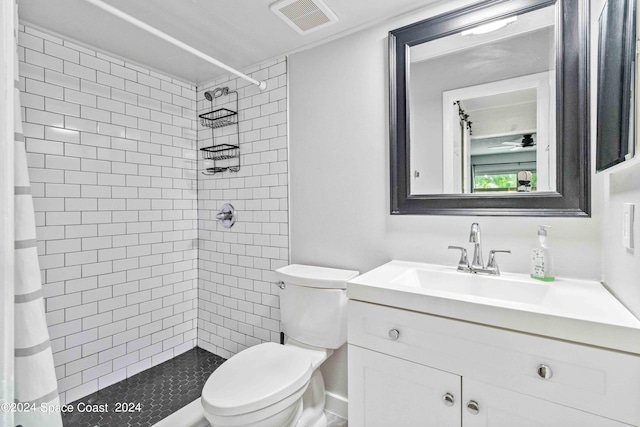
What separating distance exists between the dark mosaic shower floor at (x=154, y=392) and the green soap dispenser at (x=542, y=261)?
6.30 ft

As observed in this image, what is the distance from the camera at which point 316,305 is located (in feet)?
5.13

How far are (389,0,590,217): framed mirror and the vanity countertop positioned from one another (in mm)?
296

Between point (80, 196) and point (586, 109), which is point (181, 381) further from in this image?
point (586, 109)

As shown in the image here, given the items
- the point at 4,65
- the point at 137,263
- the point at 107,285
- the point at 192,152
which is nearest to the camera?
the point at 4,65

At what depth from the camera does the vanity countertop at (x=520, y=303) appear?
0.81 meters

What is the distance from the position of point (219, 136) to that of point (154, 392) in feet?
5.79

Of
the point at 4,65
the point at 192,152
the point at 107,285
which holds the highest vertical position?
the point at 192,152

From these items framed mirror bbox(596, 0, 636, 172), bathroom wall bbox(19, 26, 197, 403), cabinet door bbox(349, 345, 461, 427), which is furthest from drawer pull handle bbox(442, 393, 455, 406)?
bathroom wall bbox(19, 26, 197, 403)

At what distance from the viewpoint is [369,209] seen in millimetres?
1654

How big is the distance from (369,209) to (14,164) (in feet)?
4.48

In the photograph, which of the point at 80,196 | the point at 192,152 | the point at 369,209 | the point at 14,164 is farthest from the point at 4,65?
the point at 192,152

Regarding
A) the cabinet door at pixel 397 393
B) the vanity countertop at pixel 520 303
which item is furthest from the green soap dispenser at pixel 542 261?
the cabinet door at pixel 397 393

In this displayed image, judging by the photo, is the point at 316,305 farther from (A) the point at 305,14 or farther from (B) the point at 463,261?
(A) the point at 305,14

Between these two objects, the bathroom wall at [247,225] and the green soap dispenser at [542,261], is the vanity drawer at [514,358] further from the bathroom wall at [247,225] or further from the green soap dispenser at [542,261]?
the bathroom wall at [247,225]
